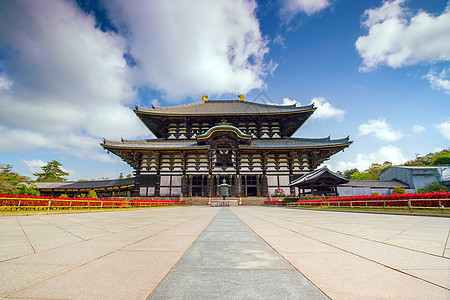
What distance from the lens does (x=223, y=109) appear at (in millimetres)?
29094

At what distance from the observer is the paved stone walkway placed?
46.4 inches

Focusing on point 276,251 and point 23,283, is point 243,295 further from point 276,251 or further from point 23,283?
point 23,283

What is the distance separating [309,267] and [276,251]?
23.4 inches

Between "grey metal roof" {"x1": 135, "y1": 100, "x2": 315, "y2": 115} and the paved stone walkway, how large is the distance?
24.0 meters

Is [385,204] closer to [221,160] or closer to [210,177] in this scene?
[210,177]

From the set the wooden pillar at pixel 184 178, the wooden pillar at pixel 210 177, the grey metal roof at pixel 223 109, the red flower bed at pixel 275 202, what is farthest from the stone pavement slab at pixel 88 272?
the grey metal roof at pixel 223 109

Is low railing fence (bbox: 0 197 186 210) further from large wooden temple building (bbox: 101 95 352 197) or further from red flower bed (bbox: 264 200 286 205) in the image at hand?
red flower bed (bbox: 264 200 286 205)

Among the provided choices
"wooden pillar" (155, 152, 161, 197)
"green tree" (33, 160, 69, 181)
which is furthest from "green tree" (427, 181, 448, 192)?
"green tree" (33, 160, 69, 181)

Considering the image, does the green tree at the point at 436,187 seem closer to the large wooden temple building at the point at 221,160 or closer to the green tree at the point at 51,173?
the large wooden temple building at the point at 221,160

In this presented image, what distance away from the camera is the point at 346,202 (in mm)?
10648

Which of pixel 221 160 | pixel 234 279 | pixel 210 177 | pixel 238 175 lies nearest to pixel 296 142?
pixel 238 175

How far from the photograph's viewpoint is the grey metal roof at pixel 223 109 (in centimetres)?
2456

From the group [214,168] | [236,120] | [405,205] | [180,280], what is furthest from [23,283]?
[236,120]

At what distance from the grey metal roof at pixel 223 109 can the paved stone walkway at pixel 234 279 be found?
78.8ft
